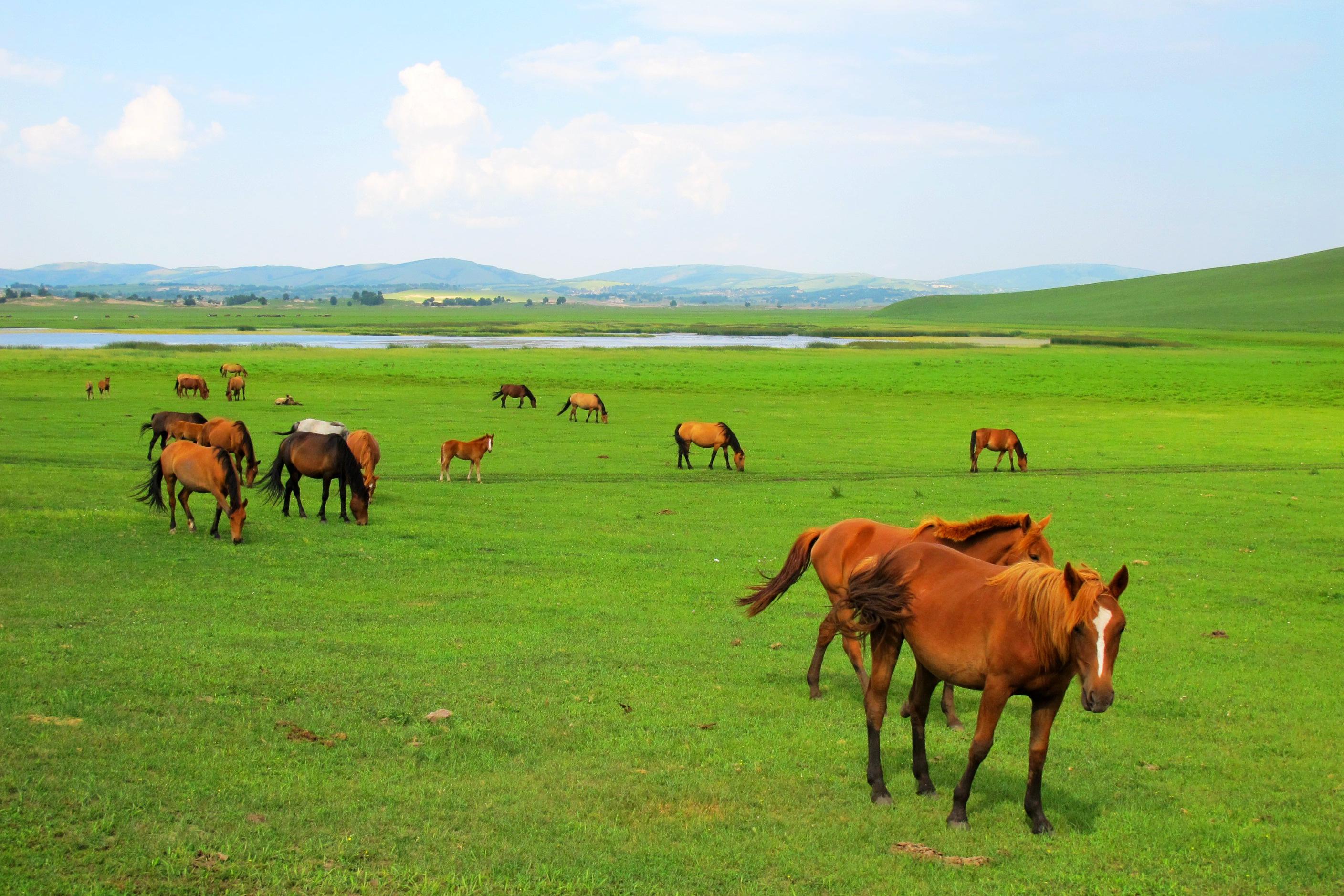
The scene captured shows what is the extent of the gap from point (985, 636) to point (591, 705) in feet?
11.9

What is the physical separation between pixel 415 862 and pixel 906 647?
22.7ft

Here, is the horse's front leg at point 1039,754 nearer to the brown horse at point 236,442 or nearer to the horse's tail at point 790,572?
the horse's tail at point 790,572

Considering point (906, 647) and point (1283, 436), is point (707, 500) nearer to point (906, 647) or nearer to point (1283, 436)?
point (906, 647)

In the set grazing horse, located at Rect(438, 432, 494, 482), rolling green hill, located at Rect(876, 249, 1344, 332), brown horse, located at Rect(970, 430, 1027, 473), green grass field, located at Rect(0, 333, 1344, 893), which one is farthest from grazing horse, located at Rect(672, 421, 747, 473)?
rolling green hill, located at Rect(876, 249, 1344, 332)

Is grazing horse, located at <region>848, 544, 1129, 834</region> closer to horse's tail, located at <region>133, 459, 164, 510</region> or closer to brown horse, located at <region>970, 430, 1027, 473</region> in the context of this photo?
horse's tail, located at <region>133, 459, 164, 510</region>

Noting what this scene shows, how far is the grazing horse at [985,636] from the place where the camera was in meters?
6.00

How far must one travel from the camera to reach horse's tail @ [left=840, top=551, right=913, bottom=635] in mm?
6930

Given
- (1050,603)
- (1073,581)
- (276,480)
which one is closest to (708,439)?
(276,480)

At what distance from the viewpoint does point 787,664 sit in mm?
10430

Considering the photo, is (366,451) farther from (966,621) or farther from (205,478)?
(966,621)

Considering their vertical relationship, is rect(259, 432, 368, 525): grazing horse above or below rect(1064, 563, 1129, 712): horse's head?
below

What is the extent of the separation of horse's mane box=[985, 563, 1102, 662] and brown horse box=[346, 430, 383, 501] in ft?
51.1

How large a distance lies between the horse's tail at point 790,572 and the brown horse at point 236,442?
1402 cm

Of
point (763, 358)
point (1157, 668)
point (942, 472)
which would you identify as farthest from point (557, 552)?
point (763, 358)
